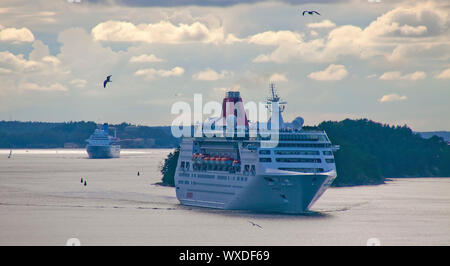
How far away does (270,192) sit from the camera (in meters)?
86.5

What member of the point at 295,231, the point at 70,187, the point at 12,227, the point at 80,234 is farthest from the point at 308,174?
the point at 70,187

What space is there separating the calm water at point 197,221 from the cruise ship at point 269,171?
153 centimetres

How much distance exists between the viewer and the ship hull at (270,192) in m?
85.5

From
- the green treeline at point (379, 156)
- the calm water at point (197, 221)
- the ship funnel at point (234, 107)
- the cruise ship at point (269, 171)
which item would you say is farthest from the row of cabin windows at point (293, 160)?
→ the green treeline at point (379, 156)

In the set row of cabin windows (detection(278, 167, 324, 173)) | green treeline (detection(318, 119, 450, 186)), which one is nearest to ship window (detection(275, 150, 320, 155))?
row of cabin windows (detection(278, 167, 324, 173))

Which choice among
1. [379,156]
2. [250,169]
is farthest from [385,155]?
[250,169]

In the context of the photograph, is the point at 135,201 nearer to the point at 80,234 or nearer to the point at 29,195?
the point at 29,195

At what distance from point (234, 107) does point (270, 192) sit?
2290 cm

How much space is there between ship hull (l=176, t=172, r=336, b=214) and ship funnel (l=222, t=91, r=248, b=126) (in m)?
15.7

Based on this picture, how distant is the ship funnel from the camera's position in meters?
107
